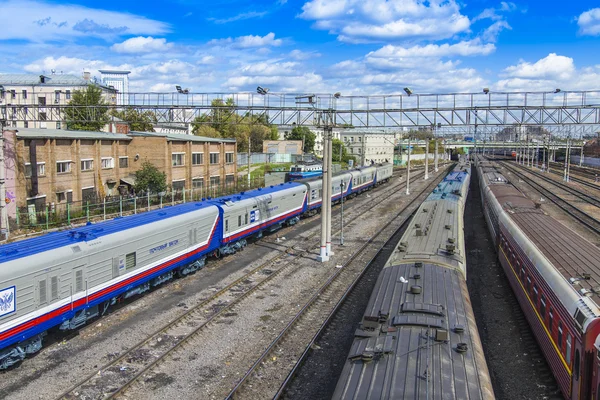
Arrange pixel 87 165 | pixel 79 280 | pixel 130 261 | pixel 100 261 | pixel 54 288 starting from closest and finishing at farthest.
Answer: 1. pixel 54 288
2. pixel 79 280
3. pixel 100 261
4. pixel 130 261
5. pixel 87 165

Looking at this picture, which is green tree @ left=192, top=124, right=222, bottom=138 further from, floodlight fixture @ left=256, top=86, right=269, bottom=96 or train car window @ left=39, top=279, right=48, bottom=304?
train car window @ left=39, top=279, right=48, bottom=304

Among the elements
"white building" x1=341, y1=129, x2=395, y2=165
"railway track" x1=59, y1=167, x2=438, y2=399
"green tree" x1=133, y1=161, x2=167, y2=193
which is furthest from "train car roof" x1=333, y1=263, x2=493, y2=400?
"white building" x1=341, y1=129, x2=395, y2=165

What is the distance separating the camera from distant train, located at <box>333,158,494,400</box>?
7012 mm

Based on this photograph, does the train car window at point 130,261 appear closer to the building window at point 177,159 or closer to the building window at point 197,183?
the building window at point 177,159

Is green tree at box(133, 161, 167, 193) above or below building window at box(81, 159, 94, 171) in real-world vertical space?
below

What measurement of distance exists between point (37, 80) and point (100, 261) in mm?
85747

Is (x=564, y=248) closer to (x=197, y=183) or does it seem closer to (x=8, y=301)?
(x=8, y=301)

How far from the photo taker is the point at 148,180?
3950cm

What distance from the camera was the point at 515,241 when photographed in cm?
1648

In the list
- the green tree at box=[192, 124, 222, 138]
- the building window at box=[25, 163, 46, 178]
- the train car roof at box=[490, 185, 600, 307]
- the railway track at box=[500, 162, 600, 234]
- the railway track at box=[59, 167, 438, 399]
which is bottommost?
the railway track at box=[59, 167, 438, 399]

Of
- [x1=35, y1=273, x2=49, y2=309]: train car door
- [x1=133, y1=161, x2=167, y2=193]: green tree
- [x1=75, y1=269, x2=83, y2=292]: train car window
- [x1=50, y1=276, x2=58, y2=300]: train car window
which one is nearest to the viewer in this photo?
[x1=35, y1=273, x2=49, y2=309]: train car door

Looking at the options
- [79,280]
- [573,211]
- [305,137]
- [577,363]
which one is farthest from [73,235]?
[305,137]

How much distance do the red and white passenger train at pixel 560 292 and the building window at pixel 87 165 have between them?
98.4 ft

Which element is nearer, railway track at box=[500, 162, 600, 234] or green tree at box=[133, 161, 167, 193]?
railway track at box=[500, 162, 600, 234]
